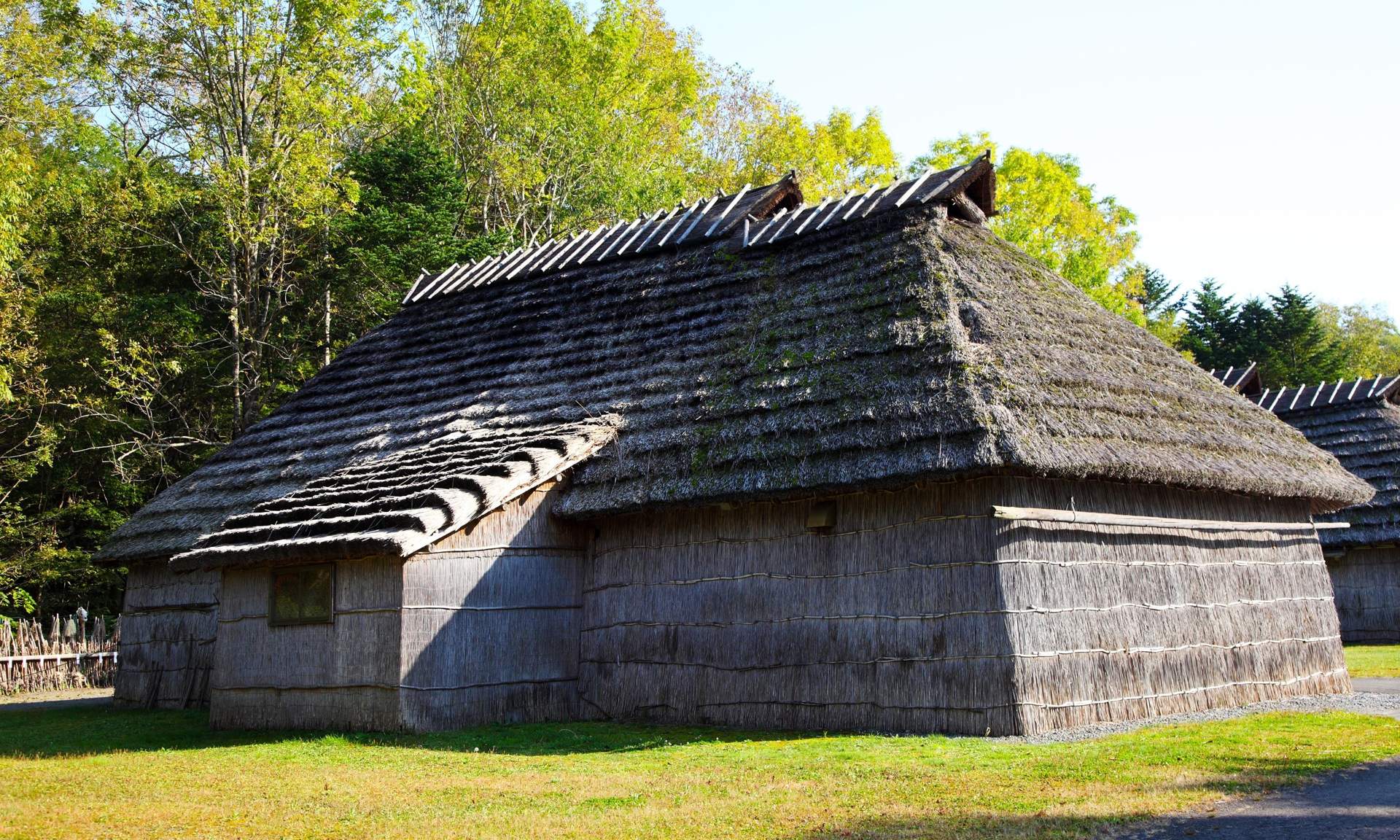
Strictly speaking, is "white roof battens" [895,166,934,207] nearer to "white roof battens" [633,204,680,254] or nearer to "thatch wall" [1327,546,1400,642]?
"white roof battens" [633,204,680,254]

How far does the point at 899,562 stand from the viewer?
1156 cm

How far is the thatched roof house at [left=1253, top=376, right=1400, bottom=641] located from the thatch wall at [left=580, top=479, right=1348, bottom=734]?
32.2ft

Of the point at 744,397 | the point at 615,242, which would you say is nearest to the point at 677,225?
the point at 615,242

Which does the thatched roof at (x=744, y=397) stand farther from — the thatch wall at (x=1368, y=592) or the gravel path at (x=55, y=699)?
the thatch wall at (x=1368, y=592)

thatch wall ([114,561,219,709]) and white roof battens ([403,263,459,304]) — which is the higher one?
white roof battens ([403,263,459,304])

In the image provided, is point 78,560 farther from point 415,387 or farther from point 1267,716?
point 1267,716

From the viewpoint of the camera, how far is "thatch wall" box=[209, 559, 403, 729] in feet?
40.0

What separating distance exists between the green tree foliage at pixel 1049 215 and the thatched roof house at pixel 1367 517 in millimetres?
10904

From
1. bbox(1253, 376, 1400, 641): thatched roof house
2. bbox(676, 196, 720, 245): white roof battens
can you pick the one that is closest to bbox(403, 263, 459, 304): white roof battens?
bbox(676, 196, 720, 245): white roof battens

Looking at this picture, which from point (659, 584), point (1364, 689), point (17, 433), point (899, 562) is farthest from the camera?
point (17, 433)

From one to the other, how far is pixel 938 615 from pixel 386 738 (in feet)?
18.8

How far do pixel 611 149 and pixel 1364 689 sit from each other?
85.9 ft

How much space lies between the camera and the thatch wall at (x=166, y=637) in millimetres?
16812

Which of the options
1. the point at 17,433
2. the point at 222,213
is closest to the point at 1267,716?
the point at 222,213
